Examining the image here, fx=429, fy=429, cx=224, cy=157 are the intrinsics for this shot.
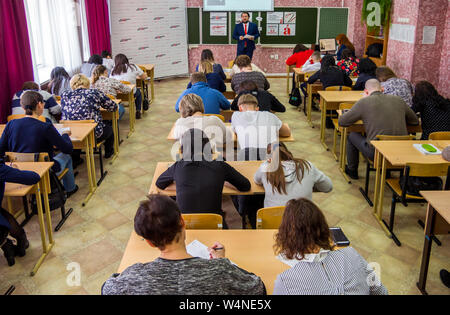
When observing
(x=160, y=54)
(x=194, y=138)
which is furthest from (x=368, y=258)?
(x=160, y=54)

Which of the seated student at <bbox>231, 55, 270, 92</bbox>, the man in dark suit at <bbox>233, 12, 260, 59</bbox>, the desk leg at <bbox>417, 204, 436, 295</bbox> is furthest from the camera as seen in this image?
the man in dark suit at <bbox>233, 12, 260, 59</bbox>

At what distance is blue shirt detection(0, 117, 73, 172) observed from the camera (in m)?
3.85

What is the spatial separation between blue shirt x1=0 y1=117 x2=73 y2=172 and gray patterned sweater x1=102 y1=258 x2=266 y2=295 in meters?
2.54

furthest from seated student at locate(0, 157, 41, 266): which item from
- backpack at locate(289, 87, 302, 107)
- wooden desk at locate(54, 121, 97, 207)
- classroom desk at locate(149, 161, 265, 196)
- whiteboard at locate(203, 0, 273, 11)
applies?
whiteboard at locate(203, 0, 273, 11)

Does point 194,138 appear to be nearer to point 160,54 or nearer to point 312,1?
point 160,54

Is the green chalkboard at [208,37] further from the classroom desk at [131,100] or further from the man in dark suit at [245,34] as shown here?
the classroom desk at [131,100]

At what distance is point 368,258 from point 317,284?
2022 mm

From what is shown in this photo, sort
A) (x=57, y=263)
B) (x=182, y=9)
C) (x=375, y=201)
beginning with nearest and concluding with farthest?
(x=57, y=263) < (x=375, y=201) < (x=182, y=9)

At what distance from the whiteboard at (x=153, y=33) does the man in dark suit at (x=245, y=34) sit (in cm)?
156

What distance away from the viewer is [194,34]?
1078cm

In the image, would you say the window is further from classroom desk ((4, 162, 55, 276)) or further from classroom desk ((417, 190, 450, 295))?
classroom desk ((417, 190, 450, 295))
